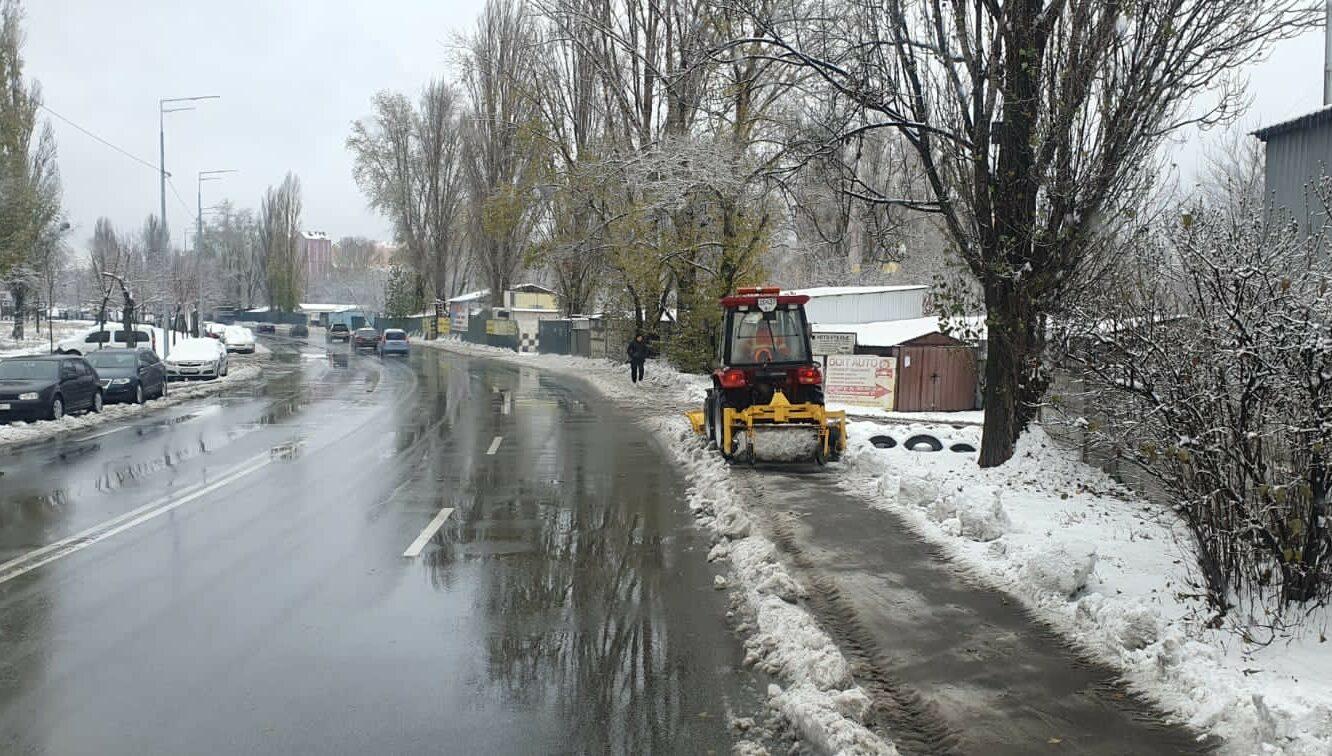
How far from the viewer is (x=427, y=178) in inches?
2566

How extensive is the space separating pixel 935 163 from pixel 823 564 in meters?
6.07

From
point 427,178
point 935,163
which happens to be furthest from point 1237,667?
point 427,178

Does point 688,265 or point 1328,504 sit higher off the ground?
point 688,265

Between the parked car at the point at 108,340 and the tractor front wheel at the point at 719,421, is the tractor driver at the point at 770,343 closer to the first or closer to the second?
the tractor front wheel at the point at 719,421

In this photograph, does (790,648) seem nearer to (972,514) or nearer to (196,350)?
(972,514)

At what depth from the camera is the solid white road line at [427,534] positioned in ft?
30.2

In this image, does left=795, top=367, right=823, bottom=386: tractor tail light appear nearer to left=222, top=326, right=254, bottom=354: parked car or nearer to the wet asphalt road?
the wet asphalt road

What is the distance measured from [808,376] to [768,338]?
94 cm

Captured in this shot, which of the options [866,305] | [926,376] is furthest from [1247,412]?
[866,305]

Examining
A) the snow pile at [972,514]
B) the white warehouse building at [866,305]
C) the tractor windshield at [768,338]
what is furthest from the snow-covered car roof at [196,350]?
the snow pile at [972,514]

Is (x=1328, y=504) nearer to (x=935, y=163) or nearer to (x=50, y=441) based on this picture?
(x=935, y=163)

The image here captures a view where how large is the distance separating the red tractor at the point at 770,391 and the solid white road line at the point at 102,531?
6.88 m

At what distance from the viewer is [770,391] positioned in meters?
14.7

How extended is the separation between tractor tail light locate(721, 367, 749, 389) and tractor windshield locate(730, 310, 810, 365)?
1.23ft
